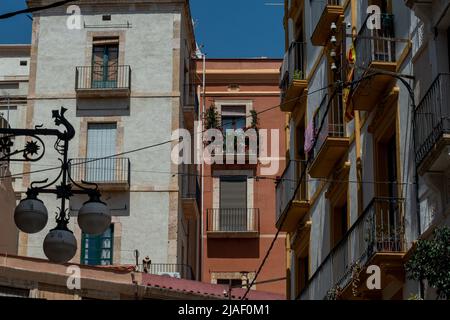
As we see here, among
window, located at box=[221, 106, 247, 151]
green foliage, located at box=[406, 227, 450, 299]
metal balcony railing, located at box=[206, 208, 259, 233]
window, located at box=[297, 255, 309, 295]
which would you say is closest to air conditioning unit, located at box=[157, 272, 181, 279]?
metal balcony railing, located at box=[206, 208, 259, 233]

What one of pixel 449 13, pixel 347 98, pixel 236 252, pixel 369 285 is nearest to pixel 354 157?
pixel 347 98

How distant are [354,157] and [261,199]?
20808 millimetres

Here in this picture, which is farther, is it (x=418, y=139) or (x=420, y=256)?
(x=418, y=139)

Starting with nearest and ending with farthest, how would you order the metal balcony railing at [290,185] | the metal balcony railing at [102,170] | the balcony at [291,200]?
the balcony at [291,200] < the metal balcony railing at [290,185] < the metal balcony railing at [102,170]

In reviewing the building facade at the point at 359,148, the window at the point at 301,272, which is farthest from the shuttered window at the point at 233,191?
the window at the point at 301,272

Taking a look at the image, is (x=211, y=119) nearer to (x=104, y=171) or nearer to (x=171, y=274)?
(x=104, y=171)

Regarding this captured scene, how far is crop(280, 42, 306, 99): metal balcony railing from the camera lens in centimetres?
2386

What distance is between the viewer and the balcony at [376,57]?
17.4 metres

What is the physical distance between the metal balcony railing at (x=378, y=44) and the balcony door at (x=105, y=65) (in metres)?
20.2

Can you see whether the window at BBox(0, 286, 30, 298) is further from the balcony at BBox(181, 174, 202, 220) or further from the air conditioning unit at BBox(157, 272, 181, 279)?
the balcony at BBox(181, 174, 202, 220)

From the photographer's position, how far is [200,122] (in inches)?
1603

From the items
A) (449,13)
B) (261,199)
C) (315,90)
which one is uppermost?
(261,199)

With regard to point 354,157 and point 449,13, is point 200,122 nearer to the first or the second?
point 354,157

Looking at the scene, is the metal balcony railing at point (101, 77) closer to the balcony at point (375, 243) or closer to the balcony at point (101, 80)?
the balcony at point (101, 80)
